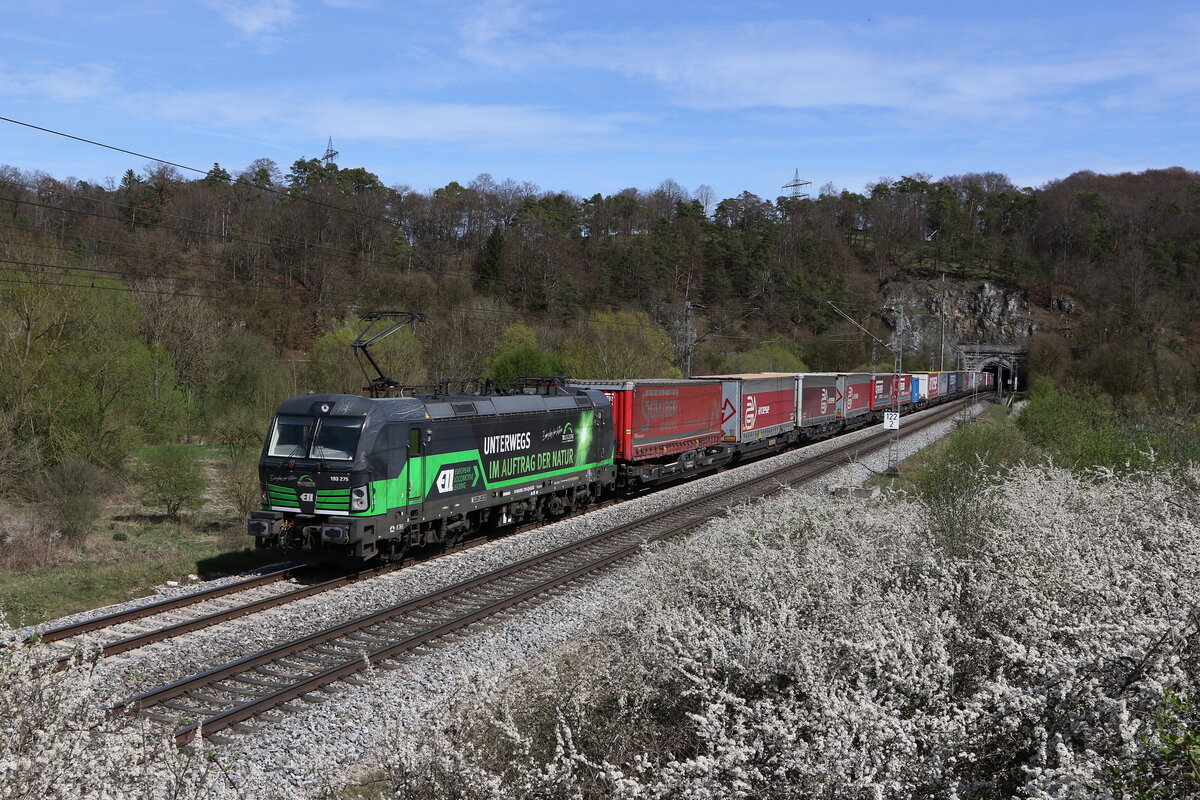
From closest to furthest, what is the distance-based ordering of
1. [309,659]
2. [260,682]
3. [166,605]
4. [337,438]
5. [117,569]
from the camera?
[260,682]
[309,659]
[166,605]
[337,438]
[117,569]

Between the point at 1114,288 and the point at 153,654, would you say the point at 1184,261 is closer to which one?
the point at 1114,288

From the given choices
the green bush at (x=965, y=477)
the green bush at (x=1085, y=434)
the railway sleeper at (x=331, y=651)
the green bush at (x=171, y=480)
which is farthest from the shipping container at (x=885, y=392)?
the railway sleeper at (x=331, y=651)

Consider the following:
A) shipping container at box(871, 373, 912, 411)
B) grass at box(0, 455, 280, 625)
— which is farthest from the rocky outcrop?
grass at box(0, 455, 280, 625)

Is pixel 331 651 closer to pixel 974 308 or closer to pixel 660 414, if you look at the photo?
pixel 660 414

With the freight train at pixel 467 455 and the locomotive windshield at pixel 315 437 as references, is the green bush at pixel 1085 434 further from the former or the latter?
the locomotive windshield at pixel 315 437

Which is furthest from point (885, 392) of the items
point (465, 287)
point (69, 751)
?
point (69, 751)

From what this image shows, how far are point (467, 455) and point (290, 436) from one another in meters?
3.34

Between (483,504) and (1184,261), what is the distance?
375 ft

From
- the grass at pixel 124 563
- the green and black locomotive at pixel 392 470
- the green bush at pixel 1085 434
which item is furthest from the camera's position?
the green bush at pixel 1085 434

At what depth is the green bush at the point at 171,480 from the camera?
72.7ft

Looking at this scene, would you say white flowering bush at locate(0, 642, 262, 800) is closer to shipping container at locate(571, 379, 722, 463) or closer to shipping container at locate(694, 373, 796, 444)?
shipping container at locate(571, 379, 722, 463)

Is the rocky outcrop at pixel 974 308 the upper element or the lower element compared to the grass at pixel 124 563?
upper

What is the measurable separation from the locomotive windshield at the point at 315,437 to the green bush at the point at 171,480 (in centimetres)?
939

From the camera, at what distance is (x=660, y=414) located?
24.4 m
